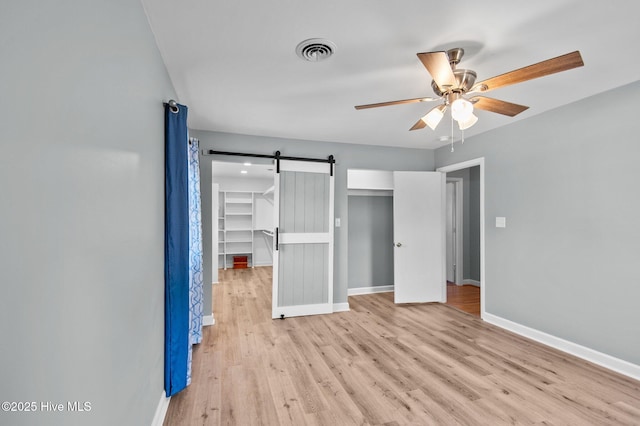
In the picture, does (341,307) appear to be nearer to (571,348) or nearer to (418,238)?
(418,238)

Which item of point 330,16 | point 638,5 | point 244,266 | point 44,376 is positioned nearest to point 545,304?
point 638,5

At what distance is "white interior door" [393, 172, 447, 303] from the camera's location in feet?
15.6

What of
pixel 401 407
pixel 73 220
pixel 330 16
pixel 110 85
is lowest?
pixel 401 407

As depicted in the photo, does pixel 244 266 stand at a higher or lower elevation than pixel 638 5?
lower

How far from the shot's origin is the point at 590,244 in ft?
9.59

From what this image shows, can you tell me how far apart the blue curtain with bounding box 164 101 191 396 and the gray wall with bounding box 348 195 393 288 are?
133 inches

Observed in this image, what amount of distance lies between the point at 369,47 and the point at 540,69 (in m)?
0.99

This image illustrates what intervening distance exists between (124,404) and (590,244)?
380cm

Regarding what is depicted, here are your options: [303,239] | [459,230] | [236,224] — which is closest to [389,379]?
[303,239]

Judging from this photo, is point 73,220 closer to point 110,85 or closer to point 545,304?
point 110,85

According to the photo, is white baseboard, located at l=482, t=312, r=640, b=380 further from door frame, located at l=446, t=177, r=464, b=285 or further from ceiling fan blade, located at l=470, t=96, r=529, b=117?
ceiling fan blade, located at l=470, t=96, r=529, b=117


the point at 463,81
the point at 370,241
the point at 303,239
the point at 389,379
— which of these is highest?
the point at 463,81

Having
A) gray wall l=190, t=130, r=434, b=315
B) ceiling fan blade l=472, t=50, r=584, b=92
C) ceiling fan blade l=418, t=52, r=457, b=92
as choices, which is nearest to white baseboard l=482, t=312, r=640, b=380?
gray wall l=190, t=130, r=434, b=315

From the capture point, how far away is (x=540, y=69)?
5.60 feet
